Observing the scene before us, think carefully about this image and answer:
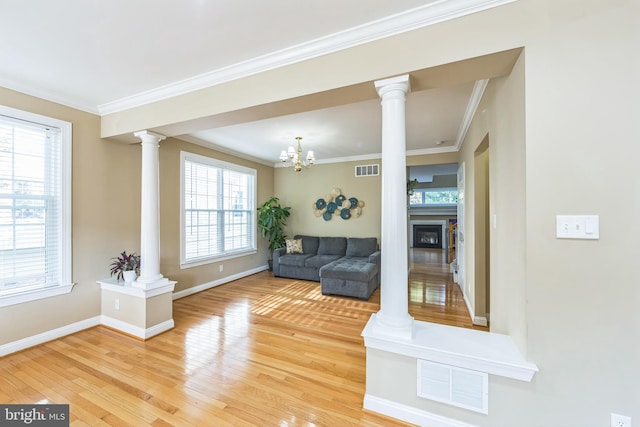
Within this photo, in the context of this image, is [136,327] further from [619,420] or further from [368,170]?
[368,170]

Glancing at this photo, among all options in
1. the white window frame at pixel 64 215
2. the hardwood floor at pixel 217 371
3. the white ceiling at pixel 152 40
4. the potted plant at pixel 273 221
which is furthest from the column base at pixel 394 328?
the potted plant at pixel 273 221

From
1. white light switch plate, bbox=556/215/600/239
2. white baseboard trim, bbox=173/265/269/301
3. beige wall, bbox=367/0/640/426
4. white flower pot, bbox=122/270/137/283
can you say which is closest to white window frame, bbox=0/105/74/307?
white flower pot, bbox=122/270/137/283

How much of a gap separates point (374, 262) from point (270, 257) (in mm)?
2943

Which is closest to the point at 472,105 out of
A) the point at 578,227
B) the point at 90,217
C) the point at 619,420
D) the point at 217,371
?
the point at 578,227

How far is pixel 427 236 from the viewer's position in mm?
10594

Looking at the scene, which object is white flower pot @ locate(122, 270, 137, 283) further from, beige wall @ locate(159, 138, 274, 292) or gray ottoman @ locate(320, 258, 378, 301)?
gray ottoman @ locate(320, 258, 378, 301)

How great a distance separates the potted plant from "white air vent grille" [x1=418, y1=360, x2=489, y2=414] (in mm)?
4689

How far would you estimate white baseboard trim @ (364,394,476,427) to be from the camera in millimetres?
1592

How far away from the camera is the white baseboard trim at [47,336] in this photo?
2.53 metres

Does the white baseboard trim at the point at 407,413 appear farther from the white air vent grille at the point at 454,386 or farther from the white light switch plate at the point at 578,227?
the white light switch plate at the point at 578,227

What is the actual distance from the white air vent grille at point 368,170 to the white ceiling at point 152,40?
2367mm

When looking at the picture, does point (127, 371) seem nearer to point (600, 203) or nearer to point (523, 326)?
point (523, 326)

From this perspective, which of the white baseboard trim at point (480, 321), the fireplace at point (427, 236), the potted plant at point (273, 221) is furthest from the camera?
the fireplace at point (427, 236)

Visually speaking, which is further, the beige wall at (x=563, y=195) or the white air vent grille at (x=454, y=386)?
the white air vent grille at (x=454, y=386)
